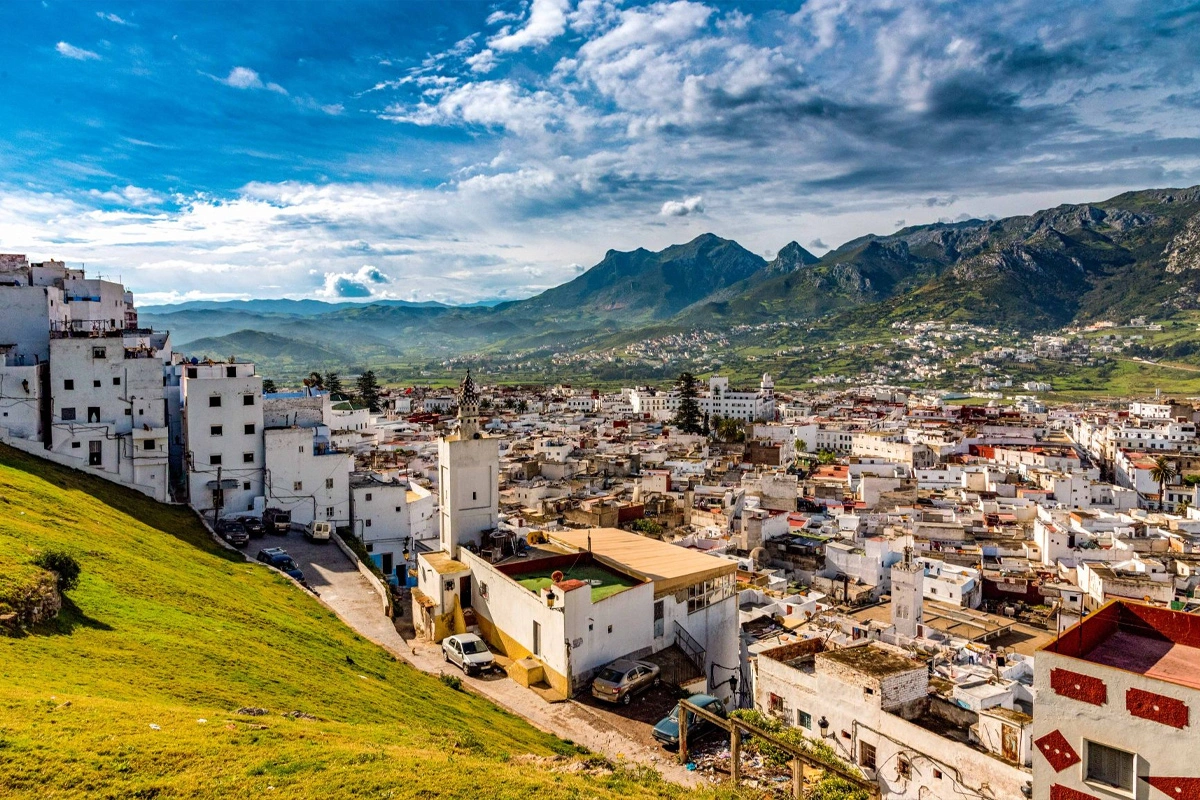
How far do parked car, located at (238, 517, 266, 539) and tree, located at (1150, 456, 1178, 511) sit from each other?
6202cm

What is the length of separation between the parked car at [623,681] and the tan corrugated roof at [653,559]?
232cm

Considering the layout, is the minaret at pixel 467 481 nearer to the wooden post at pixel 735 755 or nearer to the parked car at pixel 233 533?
the parked car at pixel 233 533

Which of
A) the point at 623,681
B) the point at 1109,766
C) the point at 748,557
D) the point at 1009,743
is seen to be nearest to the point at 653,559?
the point at 623,681

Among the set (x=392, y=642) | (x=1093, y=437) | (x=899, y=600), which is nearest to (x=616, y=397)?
(x=1093, y=437)

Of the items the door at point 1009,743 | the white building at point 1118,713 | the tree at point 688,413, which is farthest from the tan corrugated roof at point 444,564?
the tree at point 688,413

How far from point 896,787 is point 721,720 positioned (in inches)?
115

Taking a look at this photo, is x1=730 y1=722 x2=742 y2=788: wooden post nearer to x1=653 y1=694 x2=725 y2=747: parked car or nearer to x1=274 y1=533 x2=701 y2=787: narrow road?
x1=274 y1=533 x2=701 y2=787: narrow road

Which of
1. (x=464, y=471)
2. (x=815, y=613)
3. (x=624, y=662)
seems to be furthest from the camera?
(x=815, y=613)

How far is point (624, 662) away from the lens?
54.1ft

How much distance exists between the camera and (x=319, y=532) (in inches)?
1061

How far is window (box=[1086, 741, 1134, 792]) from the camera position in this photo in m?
7.37

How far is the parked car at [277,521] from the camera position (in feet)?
90.5

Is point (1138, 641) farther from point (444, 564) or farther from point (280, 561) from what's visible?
point (280, 561)

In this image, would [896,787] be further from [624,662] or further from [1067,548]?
[1067,548]
